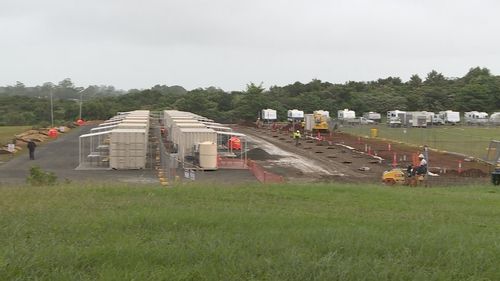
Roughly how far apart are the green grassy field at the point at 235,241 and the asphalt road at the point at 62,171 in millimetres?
16993

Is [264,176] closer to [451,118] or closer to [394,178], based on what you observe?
[394,178]

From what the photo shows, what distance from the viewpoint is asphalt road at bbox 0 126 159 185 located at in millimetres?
28152

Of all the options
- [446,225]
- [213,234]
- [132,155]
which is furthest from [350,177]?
[213,234]

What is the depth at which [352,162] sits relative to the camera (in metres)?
37.9

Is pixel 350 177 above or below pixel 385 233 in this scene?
below

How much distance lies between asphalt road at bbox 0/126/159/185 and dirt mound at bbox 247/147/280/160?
1099 centimetres

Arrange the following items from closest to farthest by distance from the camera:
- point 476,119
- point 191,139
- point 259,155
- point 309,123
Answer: point 191,139 → point 259,155 → point 309,123 → point 476,119

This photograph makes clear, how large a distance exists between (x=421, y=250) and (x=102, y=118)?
104752mm

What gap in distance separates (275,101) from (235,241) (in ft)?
341

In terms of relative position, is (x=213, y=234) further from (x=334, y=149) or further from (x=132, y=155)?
(x=334, y=149)

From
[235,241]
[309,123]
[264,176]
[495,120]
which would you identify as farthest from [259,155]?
[495,120]

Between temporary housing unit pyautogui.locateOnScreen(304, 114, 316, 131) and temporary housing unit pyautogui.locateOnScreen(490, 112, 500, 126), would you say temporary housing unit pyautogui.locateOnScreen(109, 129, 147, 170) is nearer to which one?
temporary housing unit pyautogui.locateOnScreen(304, 114, 316, 131)

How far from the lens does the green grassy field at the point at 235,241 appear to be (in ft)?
17.5

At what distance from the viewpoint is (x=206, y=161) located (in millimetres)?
33219
